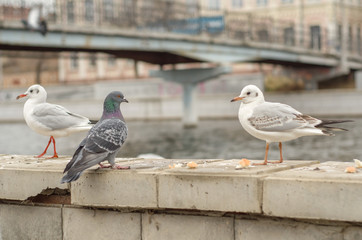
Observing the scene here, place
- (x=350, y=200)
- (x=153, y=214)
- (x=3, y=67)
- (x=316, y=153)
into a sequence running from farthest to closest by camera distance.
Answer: (x=3, y=67) < (x=316, y=153) < (x=153, y=214) < (x=350, y=200)

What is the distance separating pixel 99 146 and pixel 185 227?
1.12 metres

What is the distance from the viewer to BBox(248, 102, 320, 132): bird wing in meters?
6.64

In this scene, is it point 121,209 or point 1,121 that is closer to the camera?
point 121,209

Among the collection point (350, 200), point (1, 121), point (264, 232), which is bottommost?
point (1, 121)

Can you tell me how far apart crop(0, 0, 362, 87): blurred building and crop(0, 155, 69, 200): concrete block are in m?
23.1

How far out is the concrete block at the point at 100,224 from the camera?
6480 millimetres

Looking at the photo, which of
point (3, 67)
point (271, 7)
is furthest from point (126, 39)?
point (3, 67)

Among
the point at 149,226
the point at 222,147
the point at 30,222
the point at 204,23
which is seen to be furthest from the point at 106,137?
the point at 204,23

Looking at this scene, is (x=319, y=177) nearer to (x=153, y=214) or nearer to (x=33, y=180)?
(x=153, y=214)

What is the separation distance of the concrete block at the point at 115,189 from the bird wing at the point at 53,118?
→ 5.10 feet

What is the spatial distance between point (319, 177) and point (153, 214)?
67.7 inches

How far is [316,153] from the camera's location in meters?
24.8

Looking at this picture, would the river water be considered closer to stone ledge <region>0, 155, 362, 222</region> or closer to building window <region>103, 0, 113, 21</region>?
building window <region>103, 0, 113, 21</region>

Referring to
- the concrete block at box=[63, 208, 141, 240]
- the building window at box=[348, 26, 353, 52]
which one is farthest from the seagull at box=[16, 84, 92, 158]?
the building window at box=[348, 26, 353, 52]
